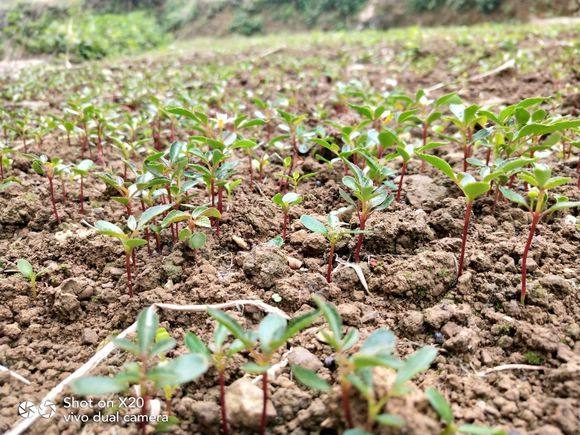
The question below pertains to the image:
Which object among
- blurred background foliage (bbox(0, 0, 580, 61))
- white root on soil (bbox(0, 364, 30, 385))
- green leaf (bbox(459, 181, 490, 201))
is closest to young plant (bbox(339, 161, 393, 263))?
green leaf (bbox(459, 181, 490, 201))

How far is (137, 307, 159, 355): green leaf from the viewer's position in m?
1.15

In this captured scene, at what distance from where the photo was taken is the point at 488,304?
1604 mm

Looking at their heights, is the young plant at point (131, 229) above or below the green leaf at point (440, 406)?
above

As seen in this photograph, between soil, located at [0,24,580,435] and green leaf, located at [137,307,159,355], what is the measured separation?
0.83 feet

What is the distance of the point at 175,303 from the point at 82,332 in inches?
13.3

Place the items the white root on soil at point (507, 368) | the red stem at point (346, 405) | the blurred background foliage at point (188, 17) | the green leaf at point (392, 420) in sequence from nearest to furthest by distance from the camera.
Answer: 1. the green leaf at point (392, 420)
2. the red stem at point (346, 405)
3. the white root on soil at point (507, 368)
4. the blurred background foliage at point (188, 17)

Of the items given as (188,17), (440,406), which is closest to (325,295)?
(440,406)

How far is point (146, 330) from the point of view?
1174 mm

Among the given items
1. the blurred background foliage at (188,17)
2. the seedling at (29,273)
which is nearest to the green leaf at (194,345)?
the seedling at (29,273)

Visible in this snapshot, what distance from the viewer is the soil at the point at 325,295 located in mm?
1272

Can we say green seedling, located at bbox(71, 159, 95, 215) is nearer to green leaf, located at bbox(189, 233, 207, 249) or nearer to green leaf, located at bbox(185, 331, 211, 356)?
green leaf, located at bbox(189, 233, 207, 249)

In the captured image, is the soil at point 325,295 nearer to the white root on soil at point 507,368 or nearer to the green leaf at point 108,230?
the white root on soil at point 507,368

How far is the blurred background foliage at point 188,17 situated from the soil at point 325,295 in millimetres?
7181

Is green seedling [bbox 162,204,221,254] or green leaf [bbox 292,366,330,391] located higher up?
green seedling [bbox 162,204,221,254]
